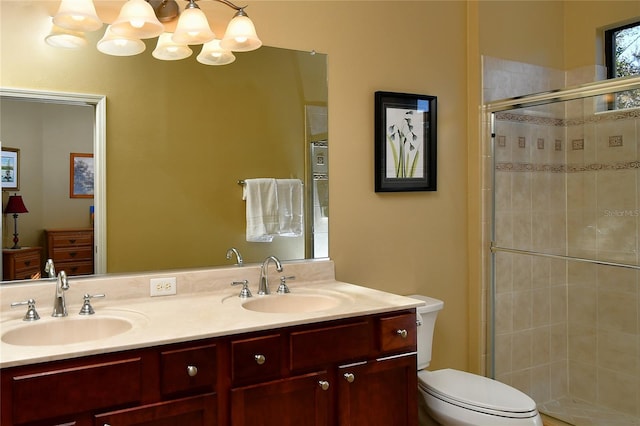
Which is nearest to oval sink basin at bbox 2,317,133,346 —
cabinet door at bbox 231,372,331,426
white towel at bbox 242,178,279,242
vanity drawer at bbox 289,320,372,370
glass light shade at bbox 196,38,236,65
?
cabinet door at bbox 231,372,331,426

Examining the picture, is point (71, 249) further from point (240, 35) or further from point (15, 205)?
point (240, 35)

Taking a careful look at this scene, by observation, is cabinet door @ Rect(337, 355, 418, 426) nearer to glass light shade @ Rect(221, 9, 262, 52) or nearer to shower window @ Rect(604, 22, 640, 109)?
glass light shade @ Rect(221, 9, 262, 52)

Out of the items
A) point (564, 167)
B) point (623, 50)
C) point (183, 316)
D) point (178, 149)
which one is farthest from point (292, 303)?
point (623, 50)

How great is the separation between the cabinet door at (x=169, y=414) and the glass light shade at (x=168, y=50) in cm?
137

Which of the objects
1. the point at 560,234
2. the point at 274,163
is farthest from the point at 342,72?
the point at 560,234

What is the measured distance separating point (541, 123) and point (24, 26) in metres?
2.75

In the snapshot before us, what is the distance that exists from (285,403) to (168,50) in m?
1.47

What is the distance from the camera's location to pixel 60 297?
6.21 ft

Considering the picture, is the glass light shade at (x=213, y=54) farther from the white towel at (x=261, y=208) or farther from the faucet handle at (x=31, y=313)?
the faucet handle at (x=31, y=313)

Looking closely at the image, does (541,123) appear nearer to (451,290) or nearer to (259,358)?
(451,290)

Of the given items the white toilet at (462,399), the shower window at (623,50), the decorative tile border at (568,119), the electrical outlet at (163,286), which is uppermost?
the shower window at (623,50)

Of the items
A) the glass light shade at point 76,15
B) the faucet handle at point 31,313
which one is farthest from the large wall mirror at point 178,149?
the faucet handle at point 31,313

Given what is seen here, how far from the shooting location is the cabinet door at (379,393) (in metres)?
1.96

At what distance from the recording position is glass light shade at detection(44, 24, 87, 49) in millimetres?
2014
